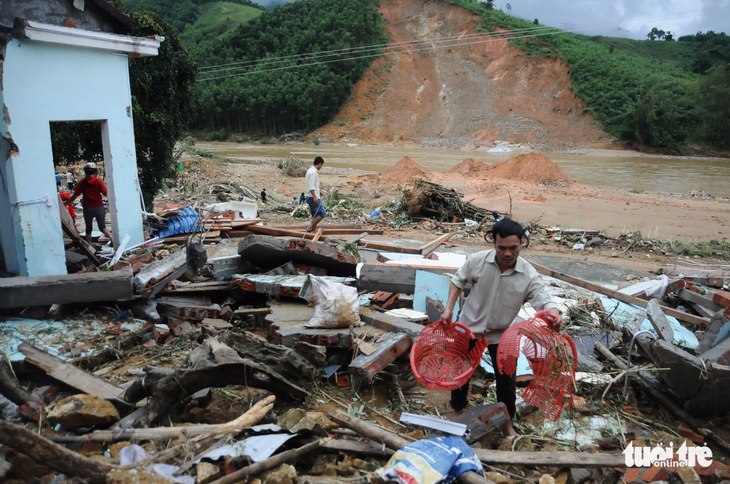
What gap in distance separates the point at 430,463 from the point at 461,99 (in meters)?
57.3

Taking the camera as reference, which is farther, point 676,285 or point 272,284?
point 676,285

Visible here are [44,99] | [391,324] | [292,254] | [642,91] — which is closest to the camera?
[391,324]

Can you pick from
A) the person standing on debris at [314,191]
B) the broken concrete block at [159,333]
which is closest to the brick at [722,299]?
the broken concrete block at [159,333]

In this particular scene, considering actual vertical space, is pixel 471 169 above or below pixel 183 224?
above

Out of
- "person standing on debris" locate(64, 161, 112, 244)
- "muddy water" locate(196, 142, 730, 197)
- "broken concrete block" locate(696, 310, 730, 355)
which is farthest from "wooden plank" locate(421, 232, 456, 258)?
"muddy water" locate(196, 142, 730, 197)

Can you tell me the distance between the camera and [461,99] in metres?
55.9

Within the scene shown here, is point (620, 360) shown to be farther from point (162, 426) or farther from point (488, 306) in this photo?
point (162, 426)

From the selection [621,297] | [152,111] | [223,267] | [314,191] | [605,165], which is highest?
[152,111]

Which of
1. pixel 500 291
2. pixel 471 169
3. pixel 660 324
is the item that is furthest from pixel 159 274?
pixel 471 169

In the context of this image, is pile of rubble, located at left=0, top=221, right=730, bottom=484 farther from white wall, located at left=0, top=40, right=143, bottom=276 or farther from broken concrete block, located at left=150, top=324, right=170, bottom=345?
white wall, located at left=0, top=40, right=143, bottom=276

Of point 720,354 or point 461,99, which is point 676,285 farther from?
point 461,99

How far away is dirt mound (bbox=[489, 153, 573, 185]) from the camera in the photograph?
22406 millimetres

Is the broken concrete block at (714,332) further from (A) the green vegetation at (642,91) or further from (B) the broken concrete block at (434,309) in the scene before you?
(A) the green vegetation at (642,91)

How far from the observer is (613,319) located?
588 centimetres
